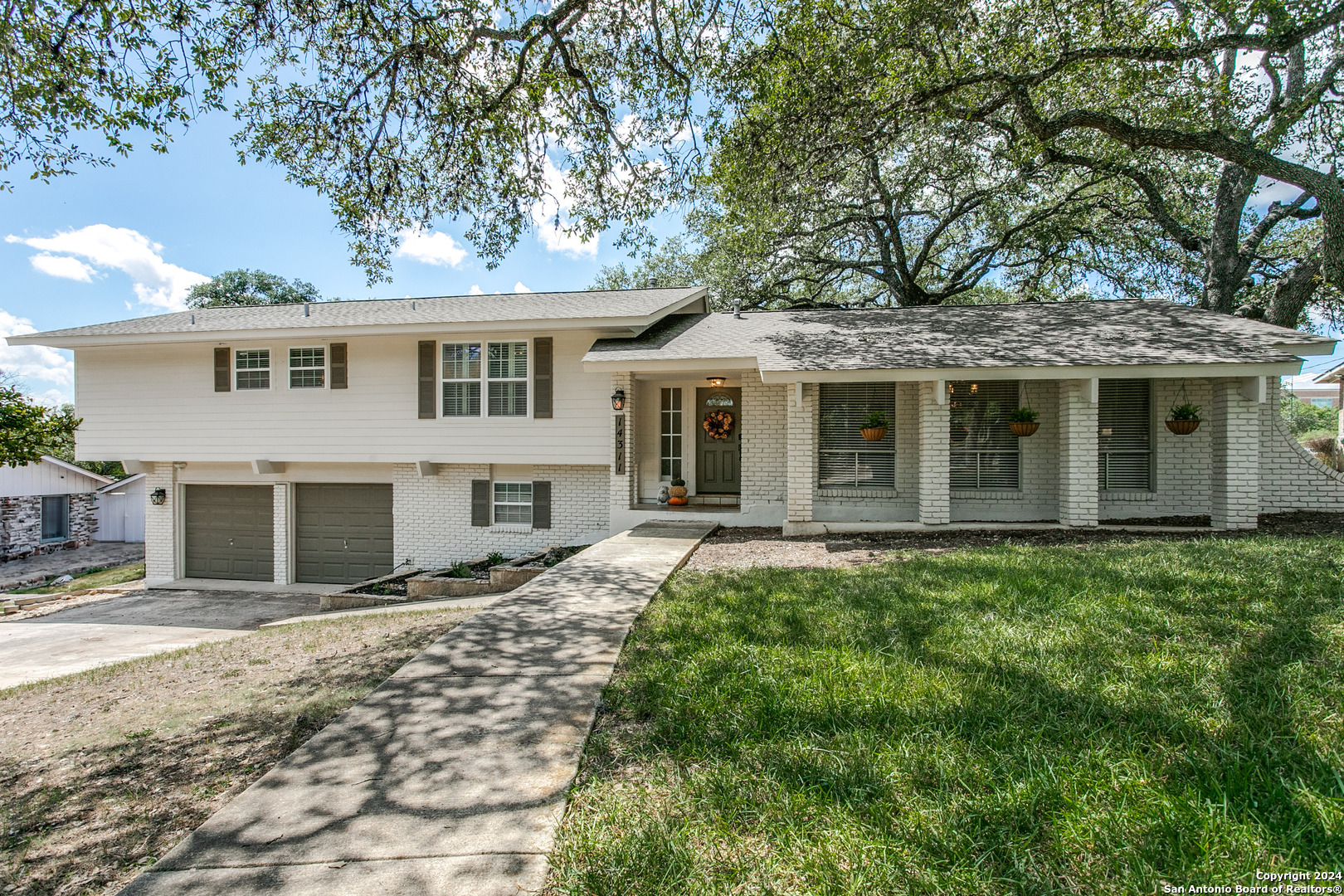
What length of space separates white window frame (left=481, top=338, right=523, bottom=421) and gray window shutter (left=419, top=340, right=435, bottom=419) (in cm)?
102

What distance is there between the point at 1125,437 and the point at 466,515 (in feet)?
39.3

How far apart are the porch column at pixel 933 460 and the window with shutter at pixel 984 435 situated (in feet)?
3.25

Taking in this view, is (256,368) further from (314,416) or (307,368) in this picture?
(314,416)


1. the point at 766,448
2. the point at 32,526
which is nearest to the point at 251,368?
the point at 766,448

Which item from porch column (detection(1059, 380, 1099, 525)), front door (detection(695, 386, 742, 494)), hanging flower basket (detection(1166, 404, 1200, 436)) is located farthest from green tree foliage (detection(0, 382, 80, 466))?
hanging flower basket (detection(1166, 404, 1200, 436))

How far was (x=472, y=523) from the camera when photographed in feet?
39.1

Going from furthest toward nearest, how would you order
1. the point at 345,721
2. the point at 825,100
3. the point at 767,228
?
1. the point at 767,228
2. the point at 825,100
3. the point at 345,721

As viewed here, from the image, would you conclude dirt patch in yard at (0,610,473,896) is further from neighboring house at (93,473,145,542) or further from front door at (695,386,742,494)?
neighboring house at (93,473,145,542)

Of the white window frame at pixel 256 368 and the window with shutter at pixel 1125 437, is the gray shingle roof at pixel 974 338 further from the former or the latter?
the white window frame at pixel 256 368

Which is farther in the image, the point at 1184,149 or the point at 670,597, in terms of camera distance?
the point at 1184,149

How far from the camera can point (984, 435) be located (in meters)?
9.99

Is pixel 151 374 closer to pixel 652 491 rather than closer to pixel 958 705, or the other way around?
pixel 652 491

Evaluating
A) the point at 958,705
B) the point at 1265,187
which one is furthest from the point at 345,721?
the point at 1265,187

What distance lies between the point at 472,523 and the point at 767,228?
931 centimetres
